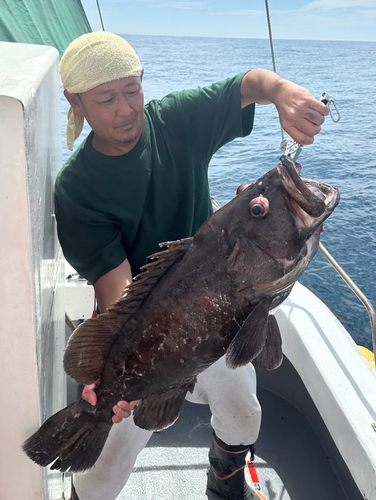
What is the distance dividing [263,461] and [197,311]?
6.84ft

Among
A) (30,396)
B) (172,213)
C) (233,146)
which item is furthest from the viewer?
(233,146)

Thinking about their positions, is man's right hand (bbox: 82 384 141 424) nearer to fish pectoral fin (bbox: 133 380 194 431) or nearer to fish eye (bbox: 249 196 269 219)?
fish pectoral fin (bbox: 133 380 194 431)

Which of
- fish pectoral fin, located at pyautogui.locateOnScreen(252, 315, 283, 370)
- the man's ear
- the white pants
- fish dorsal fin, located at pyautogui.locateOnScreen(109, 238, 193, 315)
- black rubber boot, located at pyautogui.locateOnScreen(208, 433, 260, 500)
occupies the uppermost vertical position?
the man's ear

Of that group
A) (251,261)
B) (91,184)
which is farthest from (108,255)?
(251,261)

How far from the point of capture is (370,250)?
9617mm

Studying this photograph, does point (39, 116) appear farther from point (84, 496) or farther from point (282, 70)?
point (282, 70)

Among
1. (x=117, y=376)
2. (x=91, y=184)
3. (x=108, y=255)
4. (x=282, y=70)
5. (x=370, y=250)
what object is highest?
(x=91, y=184)

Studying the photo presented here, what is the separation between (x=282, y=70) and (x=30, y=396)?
3016cm

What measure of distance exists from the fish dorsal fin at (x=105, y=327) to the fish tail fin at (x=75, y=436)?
0.48 feet

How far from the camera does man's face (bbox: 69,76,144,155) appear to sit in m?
2.37

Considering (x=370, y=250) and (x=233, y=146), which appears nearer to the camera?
(x=370, y=250)

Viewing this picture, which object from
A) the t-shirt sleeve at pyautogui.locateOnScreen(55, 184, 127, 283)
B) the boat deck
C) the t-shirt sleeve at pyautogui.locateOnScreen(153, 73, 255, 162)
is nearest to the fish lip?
the t-shirt sleeve at pyautogui.locateOnScreen(153, 73, 255, 162)

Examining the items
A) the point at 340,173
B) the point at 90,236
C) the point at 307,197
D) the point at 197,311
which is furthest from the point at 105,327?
the point at 340,173

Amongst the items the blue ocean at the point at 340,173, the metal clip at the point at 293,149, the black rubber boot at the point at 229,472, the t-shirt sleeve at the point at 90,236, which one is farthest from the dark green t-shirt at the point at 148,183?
the blue ocean at the point at 340,173
